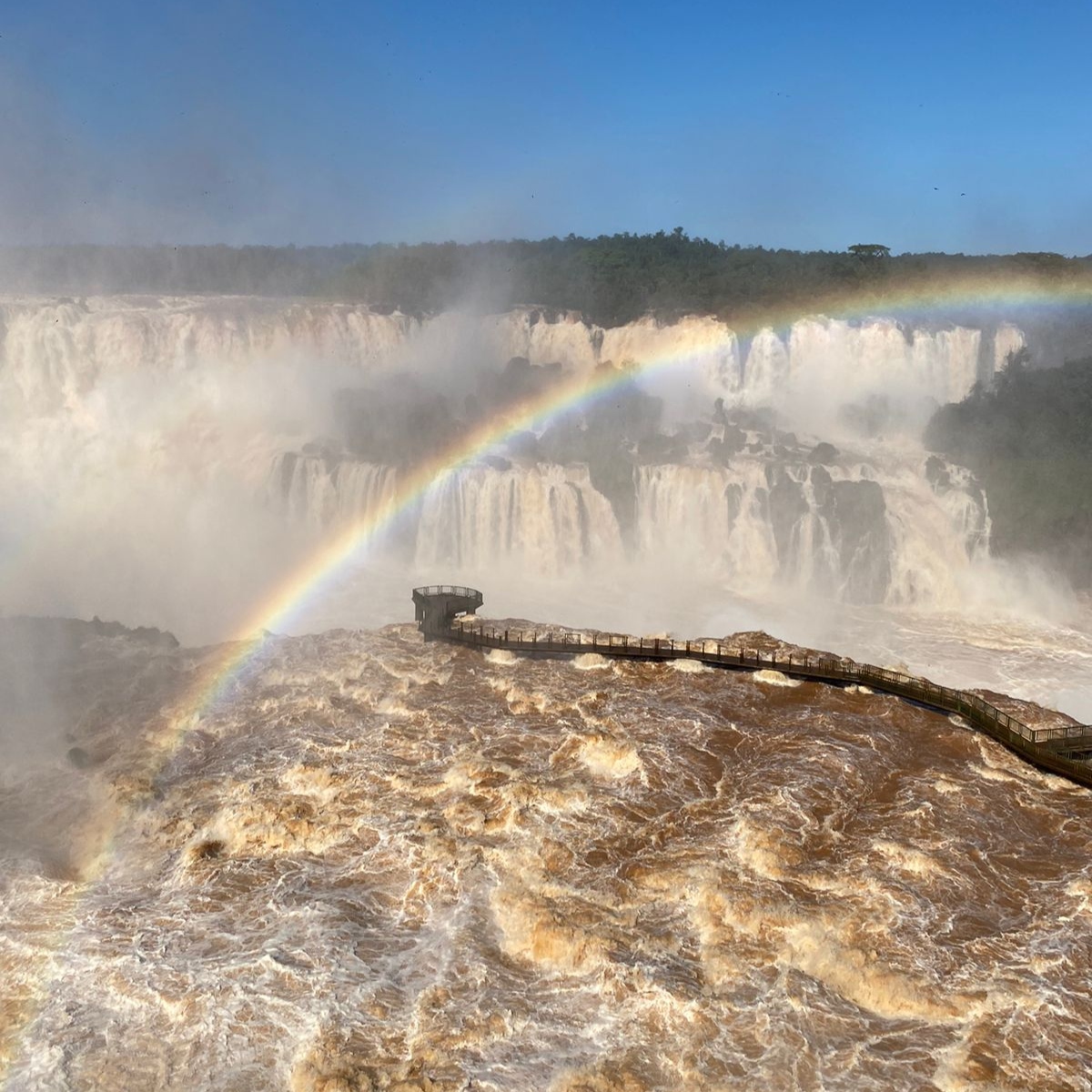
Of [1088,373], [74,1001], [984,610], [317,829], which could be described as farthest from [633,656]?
[1088,373]

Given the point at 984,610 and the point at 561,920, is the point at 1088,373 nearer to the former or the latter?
the point at 984,610

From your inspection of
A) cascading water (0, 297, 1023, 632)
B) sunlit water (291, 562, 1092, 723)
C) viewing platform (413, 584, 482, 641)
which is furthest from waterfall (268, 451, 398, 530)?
viewing platform (413, 584, 482, 641)

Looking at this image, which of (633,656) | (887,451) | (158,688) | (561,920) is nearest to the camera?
(561,920)

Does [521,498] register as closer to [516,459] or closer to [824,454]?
[516,459]

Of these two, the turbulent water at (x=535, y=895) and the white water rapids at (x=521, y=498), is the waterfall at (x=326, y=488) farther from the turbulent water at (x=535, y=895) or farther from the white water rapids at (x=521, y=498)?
the turbulent water at (x=535, y=895)

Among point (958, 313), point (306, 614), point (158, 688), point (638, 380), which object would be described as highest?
point (958, 313)

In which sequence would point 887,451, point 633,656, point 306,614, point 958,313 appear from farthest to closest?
point 958,313 → point 887,451 → point 306,614 → point 633,656
